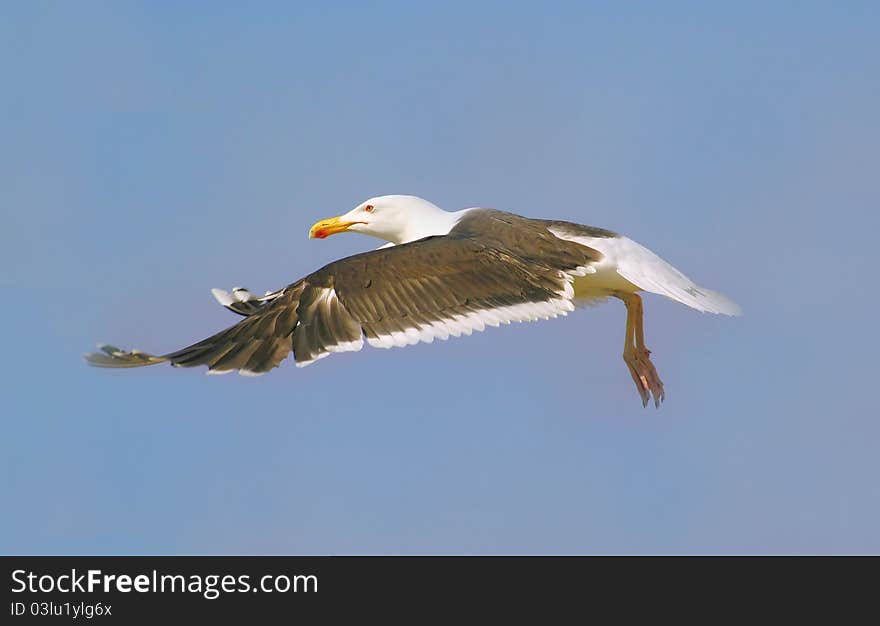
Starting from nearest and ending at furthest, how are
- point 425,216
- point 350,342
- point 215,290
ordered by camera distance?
point 350,342, point 215,290, point 425,216

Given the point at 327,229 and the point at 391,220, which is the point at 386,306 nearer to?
the point at 391,220

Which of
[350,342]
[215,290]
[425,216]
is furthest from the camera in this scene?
[425,216]

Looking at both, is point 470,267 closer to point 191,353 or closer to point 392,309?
point 392,309

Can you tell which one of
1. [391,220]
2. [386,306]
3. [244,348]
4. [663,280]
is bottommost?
[244,348]

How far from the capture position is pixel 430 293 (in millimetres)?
14359

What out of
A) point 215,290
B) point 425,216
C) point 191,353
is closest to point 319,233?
point 425,216

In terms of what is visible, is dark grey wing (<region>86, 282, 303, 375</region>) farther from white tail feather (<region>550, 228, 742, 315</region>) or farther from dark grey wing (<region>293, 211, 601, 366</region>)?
white tail feather (<region>550, 228, 742, 315</region>)

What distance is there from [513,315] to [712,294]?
245 centimetres

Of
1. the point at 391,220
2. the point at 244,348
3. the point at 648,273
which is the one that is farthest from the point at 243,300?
the point at 648,273

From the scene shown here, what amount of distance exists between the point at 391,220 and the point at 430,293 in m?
2.62

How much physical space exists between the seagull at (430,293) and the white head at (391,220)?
29.7 inches

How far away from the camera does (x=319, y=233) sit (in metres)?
17.1

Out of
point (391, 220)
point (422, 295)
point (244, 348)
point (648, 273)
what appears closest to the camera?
point (244, 348)

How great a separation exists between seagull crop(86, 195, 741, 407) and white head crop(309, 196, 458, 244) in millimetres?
755
